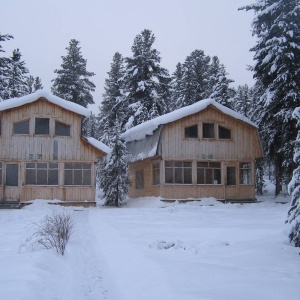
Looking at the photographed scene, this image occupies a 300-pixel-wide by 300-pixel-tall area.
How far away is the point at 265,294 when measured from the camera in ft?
20.2

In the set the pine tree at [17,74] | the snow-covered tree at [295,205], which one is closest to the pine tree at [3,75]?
the pine tree at [17,74]

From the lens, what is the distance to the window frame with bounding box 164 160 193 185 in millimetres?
28453

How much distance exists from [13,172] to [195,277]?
21543mm

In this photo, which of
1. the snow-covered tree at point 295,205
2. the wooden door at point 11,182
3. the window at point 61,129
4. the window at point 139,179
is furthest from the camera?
the window at point 139,179

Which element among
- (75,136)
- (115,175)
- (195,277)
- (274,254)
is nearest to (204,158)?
(115,175)

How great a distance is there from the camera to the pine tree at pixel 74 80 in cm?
4300

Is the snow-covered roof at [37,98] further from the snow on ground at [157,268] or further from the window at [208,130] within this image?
the snow on ground at [157,268]

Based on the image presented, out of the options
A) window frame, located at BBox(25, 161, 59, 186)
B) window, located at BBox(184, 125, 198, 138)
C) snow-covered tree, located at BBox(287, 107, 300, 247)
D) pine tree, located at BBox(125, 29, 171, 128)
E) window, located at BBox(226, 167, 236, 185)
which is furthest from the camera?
pine tree, located at BBox(125, 29, 171, 128)

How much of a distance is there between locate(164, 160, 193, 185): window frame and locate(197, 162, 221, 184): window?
2.14 ft

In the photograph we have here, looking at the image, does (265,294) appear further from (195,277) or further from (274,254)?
(274,254)

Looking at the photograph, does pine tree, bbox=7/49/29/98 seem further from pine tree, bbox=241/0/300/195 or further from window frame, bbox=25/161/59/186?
pine tree, bbox=241/0/300/195

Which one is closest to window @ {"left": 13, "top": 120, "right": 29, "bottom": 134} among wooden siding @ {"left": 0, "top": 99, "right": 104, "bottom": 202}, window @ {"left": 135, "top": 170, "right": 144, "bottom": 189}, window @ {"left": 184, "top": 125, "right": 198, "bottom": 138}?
wooden siding @ {"left": 0, "top": 99, "right": 104, "bottom": 202}

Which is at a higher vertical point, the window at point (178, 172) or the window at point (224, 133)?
the window at point (224, 133)

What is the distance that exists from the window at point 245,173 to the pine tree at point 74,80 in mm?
19489
